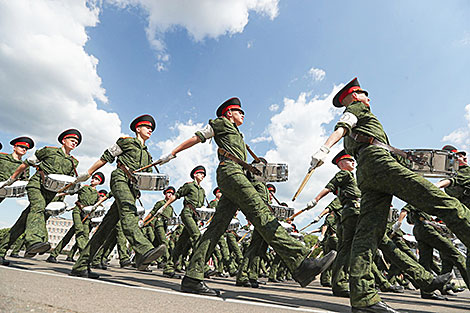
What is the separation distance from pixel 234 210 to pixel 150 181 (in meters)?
1.44

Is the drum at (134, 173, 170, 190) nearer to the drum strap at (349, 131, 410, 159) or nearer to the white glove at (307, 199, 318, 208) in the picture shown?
the drum strap at (349, 131, 410, 159)

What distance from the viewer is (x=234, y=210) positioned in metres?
4.00

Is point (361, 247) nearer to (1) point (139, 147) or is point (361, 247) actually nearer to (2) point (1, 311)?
(2) point (1, 311)

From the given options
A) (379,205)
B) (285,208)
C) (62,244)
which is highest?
(285,208)

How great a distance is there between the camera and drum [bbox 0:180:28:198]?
6344mm

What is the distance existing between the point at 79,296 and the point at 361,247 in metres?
2.29

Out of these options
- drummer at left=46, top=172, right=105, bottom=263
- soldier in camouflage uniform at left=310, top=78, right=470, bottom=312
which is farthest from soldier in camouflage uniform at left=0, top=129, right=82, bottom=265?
soldier in camouflage uniform at left=310, top=78, right=470, bottom=312

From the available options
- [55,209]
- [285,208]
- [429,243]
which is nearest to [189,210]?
[285,208]

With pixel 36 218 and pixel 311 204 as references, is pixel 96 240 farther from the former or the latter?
pixel 311 204

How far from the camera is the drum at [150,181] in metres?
4.74

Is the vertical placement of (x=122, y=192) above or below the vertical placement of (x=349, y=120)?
below

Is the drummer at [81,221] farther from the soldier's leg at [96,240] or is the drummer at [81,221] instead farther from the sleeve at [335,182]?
the sleeve at [335,182]

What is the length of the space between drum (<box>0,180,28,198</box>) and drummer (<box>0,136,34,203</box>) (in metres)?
0.45

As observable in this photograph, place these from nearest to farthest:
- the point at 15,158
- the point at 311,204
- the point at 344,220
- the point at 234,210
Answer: the point at 234,210, the point at 344,220, the point at 311,204, the point at 15,158
